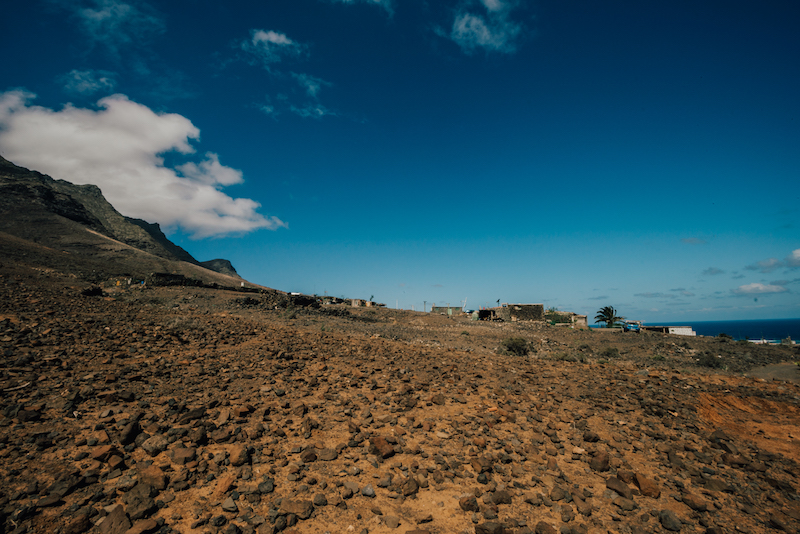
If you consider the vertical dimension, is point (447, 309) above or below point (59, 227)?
below

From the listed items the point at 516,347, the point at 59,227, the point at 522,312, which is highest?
the point at 59,227

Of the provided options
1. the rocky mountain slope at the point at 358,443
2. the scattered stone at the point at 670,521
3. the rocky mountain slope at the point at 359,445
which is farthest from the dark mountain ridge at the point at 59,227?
the scattered stone at the point at 670,521

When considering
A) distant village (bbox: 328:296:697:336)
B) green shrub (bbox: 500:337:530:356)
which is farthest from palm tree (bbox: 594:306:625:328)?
green shrub (bbox: 500:337:530:356)

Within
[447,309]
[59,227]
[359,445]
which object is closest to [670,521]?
[359,445]

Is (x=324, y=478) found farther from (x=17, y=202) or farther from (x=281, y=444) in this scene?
(x=17, y=202)

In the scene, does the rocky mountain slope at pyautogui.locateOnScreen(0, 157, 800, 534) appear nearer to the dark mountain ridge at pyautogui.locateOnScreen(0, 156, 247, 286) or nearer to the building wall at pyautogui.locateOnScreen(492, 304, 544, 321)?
the building wall at pyautogui.locateOnScreen(492, 304, 544, 321)

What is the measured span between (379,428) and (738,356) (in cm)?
2353

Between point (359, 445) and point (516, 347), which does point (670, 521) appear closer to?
point (359, 445)

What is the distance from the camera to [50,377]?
19.7ft

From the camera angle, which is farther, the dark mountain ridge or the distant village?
the dark mountain ridge

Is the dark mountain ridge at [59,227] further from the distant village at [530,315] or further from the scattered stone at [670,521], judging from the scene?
the scattered stone at [670,521]

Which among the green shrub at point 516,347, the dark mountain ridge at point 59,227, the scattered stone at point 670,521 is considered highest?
the dark mountain ridge at point 59,227

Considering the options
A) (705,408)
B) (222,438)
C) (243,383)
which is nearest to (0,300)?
(243,383)

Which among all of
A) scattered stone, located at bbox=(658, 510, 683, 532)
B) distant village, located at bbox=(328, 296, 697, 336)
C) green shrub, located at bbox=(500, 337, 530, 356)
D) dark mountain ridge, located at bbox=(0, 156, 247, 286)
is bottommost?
scattered stone, located at bbox=(658, 510, 683, 532)
